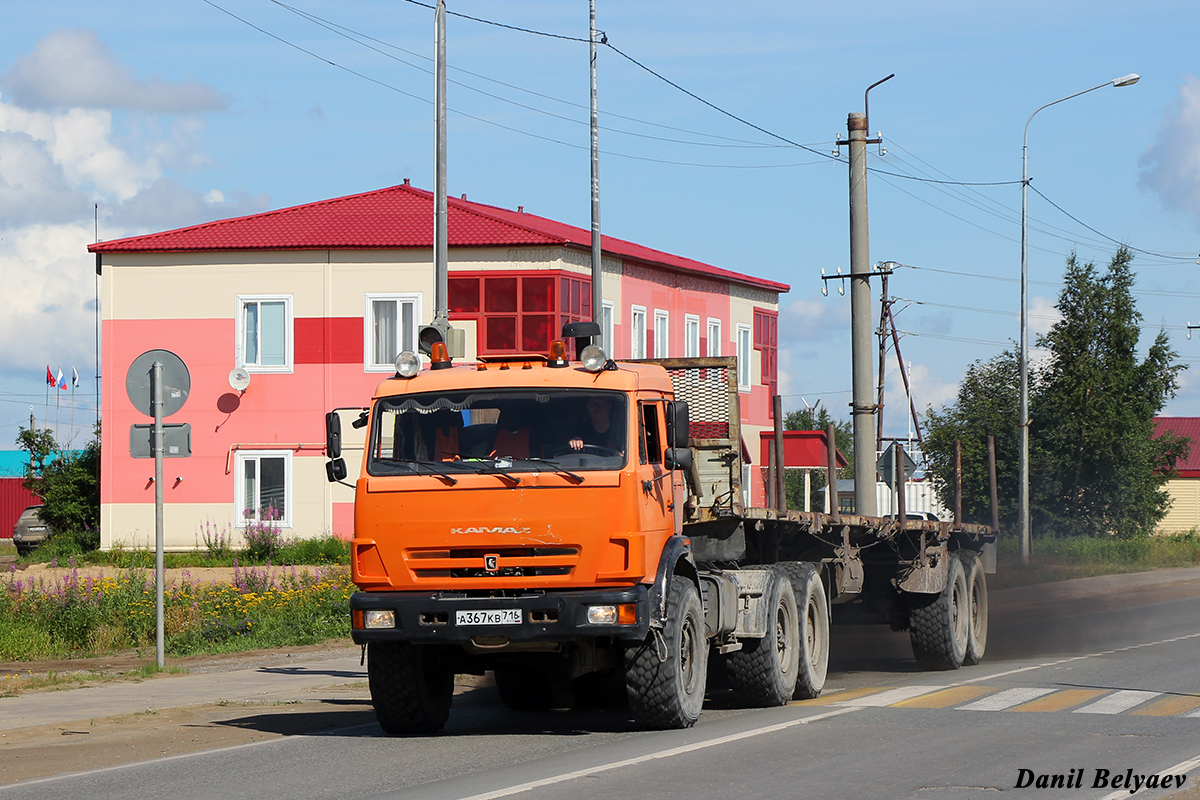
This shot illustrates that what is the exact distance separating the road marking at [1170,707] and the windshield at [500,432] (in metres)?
4.92

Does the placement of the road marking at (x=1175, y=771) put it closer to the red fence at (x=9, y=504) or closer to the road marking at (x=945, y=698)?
the road marking at (x=945, y=698)

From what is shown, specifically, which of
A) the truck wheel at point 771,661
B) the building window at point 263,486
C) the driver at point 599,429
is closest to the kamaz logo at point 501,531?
the driver at point 599,429

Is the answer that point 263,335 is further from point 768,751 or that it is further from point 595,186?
point 768,751

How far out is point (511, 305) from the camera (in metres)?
37.2

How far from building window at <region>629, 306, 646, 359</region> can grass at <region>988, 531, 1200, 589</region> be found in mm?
10822

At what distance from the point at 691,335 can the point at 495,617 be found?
35133mm

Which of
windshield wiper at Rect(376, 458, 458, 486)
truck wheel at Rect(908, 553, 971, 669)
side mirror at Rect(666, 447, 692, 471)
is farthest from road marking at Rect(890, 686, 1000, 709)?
windshield wiper at Rect(376, 458, 458, 486)

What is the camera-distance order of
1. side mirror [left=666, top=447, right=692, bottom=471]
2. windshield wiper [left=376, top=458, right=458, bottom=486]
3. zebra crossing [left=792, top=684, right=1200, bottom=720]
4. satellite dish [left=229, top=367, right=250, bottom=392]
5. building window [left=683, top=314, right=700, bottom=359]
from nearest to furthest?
1. windshield wiper [left=376, top=458, right=458, bottom=486]
2. side mirror [left=666, top=447, right=692, bottom=471]
3. zebra crossing [left=792, top=684, right=1200, bottom=720]
4. satellite dish [left=229, top=367, right=250, bottom=392]
5. building window [left=683, top=314, right=700, bottom=359]

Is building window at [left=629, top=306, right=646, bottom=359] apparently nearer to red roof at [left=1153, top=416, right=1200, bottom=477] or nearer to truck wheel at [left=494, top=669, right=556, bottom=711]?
truck wheel at [left=494, top=669, right=556, bottom=711]

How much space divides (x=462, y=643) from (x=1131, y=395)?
3944 cm

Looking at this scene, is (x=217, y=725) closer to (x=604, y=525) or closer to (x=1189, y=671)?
(x=604, y=525)

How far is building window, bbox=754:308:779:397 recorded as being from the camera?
49.2 m

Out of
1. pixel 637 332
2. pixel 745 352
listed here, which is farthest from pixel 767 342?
pixel 637 332

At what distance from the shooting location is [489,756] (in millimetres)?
10312
